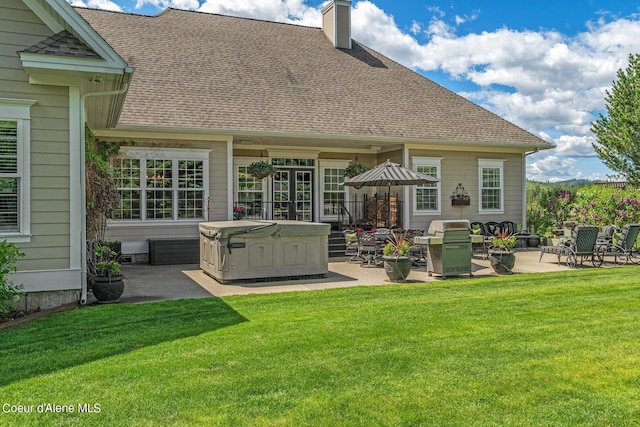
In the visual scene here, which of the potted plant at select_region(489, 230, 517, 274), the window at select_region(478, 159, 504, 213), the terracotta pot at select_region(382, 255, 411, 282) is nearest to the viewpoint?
the terracotta pot at select_region(382, 255, 411, 282)

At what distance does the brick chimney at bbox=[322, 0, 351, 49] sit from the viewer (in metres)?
19.4

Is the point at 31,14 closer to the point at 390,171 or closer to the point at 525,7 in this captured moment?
the point at 390,171

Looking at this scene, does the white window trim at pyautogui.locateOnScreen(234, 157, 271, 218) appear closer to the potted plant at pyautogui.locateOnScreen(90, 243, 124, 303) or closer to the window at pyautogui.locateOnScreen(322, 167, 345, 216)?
the window at pyautogui.locateOnScreen(322, 167, 345, 216)

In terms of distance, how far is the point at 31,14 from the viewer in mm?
7418

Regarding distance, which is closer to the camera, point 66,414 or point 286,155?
point 66,414

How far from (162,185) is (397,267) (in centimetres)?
698

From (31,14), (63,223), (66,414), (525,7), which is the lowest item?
(66,414)

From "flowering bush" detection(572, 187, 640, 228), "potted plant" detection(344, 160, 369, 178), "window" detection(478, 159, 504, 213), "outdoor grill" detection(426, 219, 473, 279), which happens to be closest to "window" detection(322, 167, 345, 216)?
"potted plant" detection(344, 160, 369, 178)

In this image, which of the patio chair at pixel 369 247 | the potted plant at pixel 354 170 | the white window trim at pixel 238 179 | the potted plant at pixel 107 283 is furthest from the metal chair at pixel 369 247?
the potted plant at pixel 107 283

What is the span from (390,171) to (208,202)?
16.1ft

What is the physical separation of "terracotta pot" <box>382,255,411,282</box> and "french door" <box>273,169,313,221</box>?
6.85 metres

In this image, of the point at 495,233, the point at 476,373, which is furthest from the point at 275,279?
the point at 495,233

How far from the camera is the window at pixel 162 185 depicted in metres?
13.2

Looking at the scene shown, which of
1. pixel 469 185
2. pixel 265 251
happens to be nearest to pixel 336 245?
pixel 265 251
